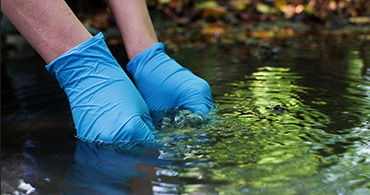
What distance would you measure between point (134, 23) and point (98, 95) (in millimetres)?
590

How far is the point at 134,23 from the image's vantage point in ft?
6.61

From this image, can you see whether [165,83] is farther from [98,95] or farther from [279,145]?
[279,145]

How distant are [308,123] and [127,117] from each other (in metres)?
0.72

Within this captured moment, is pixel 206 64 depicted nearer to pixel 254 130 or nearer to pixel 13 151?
pixel 254 130

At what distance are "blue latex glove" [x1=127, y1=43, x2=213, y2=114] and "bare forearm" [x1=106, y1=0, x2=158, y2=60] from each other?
2.1 inches

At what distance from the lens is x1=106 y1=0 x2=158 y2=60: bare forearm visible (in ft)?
6.61

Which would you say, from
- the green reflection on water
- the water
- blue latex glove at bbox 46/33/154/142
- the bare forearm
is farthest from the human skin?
the green reflection on water

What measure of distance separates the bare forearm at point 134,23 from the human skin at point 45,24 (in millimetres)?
470

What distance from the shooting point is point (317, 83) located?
216cm

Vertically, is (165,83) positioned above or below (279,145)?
above

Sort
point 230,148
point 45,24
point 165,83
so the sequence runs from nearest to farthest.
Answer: point 230,148
point 45,24
point 165,83

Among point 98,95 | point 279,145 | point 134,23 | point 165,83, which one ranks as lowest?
point 279,145

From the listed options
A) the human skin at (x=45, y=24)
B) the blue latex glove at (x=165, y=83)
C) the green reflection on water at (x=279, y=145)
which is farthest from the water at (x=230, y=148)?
the human skin at (x=45, y=24)

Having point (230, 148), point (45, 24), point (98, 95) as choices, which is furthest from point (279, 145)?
point (45, 24)
